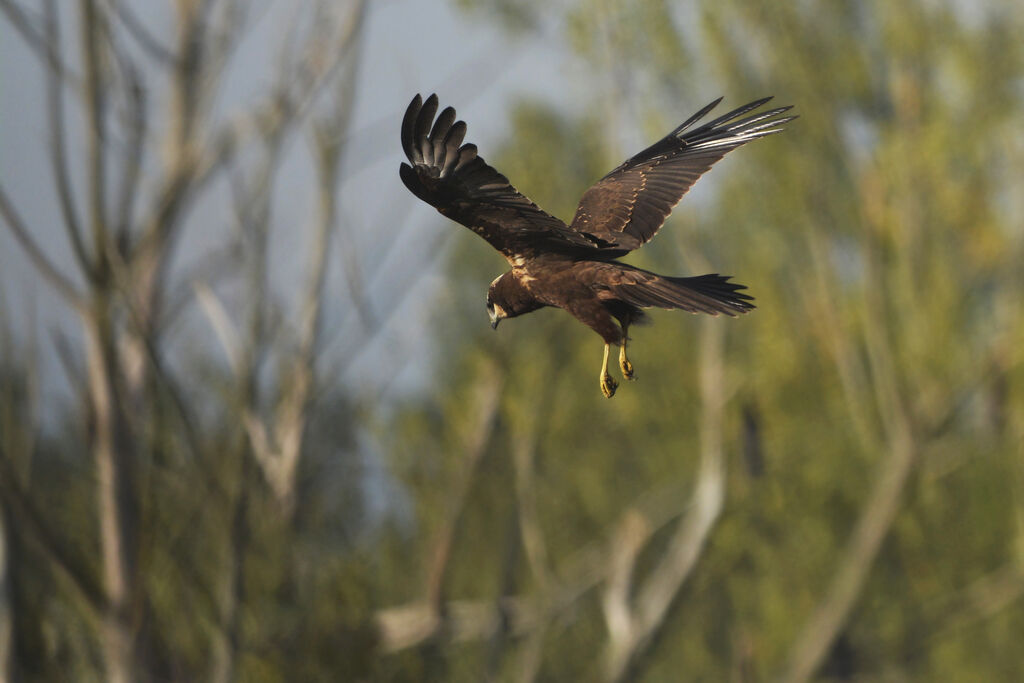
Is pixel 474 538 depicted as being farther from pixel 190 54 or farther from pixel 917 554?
pixel 190 54

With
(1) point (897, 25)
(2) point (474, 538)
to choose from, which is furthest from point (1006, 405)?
(2) point (474, 538)

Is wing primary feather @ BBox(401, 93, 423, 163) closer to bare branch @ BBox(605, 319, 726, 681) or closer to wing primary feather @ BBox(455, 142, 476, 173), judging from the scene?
wing primary feather @ BBox(455, 142, 476, 173)

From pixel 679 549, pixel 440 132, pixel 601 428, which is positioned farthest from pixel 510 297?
pixel 601 428

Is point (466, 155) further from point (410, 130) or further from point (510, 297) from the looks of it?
point (510, 297)

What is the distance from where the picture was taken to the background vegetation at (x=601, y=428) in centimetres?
714

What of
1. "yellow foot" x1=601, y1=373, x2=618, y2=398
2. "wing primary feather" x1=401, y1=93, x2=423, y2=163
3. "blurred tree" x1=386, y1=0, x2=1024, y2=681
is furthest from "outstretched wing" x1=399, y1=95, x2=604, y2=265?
"blurred tree" x1=386, y1=0, x2=1024, y2=681

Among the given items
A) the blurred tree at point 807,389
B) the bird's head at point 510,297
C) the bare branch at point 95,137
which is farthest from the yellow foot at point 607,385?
the blurred tree at point 807,389

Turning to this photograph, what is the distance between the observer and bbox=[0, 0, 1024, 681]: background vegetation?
7137 millimetres

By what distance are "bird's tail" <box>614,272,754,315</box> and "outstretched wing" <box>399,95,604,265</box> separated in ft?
0.89

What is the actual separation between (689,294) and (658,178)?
5.00 feet

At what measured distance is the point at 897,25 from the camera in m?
13.8

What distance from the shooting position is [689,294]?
3211mm

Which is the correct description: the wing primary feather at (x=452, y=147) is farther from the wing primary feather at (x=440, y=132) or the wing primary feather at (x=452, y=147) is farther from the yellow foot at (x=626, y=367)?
the yellow foot at (x=626, y=367)

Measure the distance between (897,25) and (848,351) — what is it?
3.81 m
